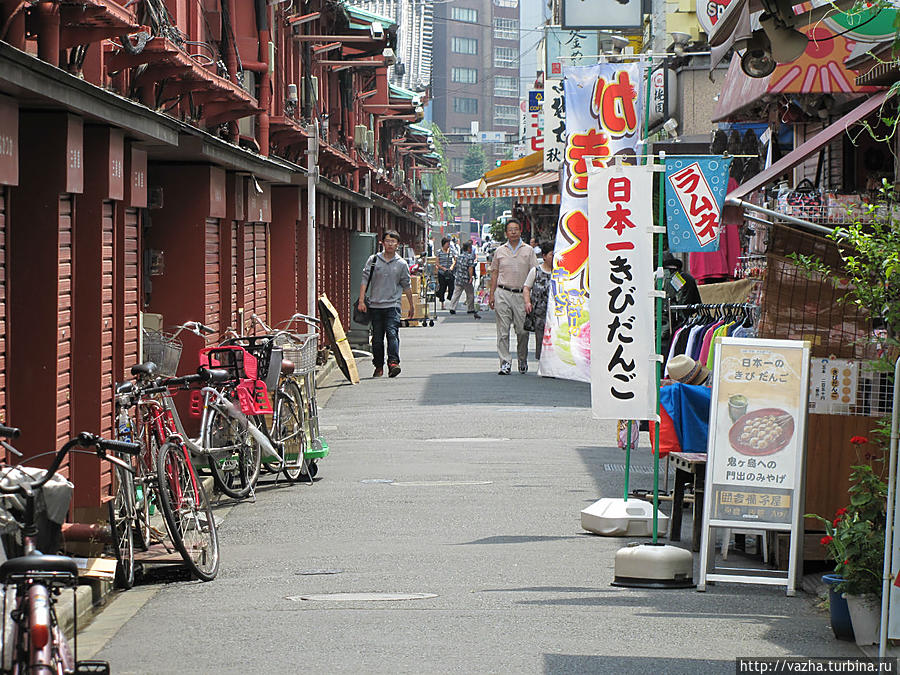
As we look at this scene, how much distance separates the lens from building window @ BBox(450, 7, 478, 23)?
142 m

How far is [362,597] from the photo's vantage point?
852 cm

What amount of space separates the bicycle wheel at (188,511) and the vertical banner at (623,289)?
2.57 meters

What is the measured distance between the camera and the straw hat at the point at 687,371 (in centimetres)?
1061

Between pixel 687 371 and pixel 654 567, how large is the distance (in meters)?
2.26

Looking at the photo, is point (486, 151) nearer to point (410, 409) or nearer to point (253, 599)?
point (410, 409)

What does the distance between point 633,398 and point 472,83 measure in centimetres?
13490

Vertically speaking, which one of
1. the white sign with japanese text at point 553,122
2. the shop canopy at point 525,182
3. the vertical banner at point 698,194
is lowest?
the vertical banner at point 698,194

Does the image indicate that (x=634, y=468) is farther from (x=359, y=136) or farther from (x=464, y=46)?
(x=464, y=46)

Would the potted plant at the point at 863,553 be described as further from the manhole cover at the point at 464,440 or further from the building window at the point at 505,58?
the building window at the point at 505,58

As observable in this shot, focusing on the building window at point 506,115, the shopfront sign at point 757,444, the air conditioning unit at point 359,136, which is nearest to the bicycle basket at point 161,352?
the shopfront sign at point 757,444

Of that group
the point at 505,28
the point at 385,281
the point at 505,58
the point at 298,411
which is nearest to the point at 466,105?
the point at 505,58

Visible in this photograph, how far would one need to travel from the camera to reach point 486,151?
150625 mm

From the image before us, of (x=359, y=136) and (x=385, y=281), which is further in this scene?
(x=359, y=136)

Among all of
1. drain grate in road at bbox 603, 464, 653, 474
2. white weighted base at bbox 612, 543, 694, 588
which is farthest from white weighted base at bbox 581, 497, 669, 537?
drain grate in road at bbox 603, 464, 653, 474
